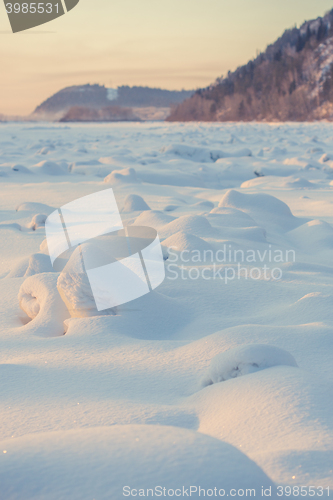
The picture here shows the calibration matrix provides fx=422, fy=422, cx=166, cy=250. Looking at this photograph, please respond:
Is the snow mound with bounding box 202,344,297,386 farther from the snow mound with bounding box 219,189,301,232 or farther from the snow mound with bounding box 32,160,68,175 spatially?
the snow mound with bounding box 32,160,68,175

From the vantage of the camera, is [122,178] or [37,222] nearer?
[37,222]

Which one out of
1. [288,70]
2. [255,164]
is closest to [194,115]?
[288,70]

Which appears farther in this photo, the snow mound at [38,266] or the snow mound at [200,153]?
the snow mound at [200,153]

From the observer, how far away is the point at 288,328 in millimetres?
1316

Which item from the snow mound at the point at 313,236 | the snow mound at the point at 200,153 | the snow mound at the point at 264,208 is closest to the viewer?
the snow mound at the point at 313,236

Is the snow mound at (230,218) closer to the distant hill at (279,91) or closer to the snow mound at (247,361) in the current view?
the snow mound at (247,361)

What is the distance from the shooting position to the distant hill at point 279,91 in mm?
35812

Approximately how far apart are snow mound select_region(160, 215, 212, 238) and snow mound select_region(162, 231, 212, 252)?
0.19m

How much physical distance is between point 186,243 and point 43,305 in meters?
0.85

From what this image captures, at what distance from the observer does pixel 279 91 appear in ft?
138

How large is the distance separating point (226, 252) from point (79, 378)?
1.25m

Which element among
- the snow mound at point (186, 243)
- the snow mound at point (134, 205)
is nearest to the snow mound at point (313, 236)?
the snow mound at point (186, 243)

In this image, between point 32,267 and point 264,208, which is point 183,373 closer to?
point 32,267

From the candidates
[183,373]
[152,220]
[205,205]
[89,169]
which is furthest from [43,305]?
[89,169]
